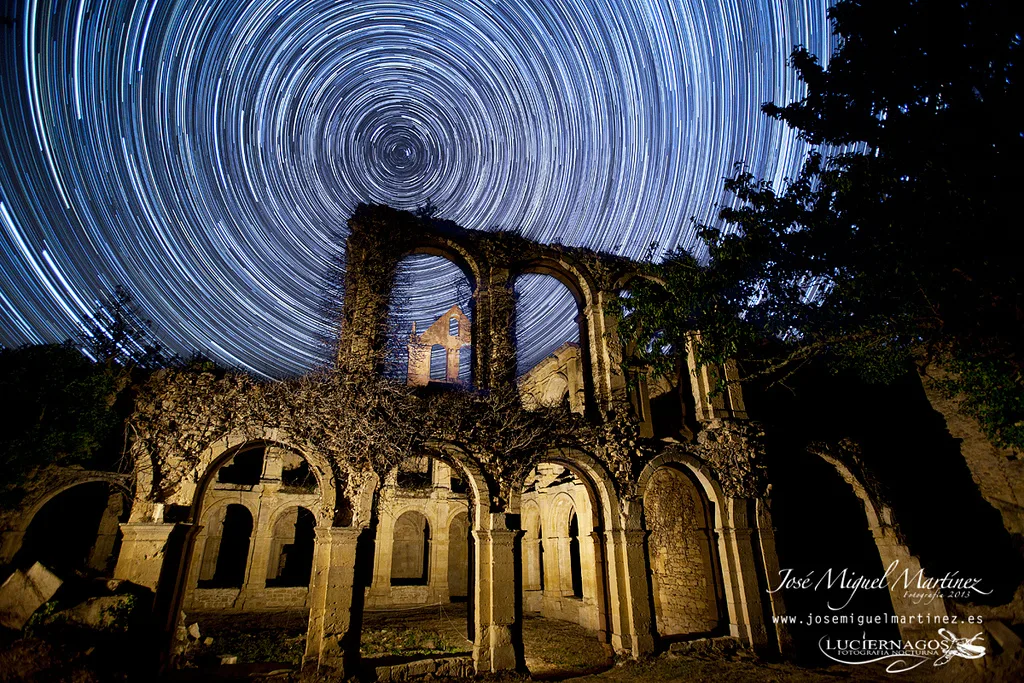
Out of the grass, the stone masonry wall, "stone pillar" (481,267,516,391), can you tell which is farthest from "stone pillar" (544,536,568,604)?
"stone pillar" (481,267,516,391)

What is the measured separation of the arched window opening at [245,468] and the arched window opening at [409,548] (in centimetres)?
786

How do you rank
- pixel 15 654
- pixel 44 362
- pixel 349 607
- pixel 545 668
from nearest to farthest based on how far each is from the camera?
pixel 15 654 → pixel 349 607 → pixel 545 668 → pixel 44 362

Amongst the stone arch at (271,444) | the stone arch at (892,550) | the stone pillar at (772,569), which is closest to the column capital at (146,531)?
the stone arch at (271,444)

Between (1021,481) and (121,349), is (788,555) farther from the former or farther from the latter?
(121,349)

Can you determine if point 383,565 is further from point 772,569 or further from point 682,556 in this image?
point 772,569

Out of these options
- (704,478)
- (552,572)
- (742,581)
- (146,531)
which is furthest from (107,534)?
(742,581)

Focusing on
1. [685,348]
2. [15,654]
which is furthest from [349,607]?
[685,348]

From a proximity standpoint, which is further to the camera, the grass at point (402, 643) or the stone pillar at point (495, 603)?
the grass at point (402, 643)

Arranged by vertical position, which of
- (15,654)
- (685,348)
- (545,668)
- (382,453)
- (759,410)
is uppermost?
(685,348)

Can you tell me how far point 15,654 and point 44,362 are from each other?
9975mm

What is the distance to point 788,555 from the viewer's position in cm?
1415

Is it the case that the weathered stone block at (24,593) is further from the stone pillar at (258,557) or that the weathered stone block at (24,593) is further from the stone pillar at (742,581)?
the stone pillar at (742,581)

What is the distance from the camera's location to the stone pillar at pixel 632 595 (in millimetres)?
10672

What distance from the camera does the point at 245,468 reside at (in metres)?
25.7
